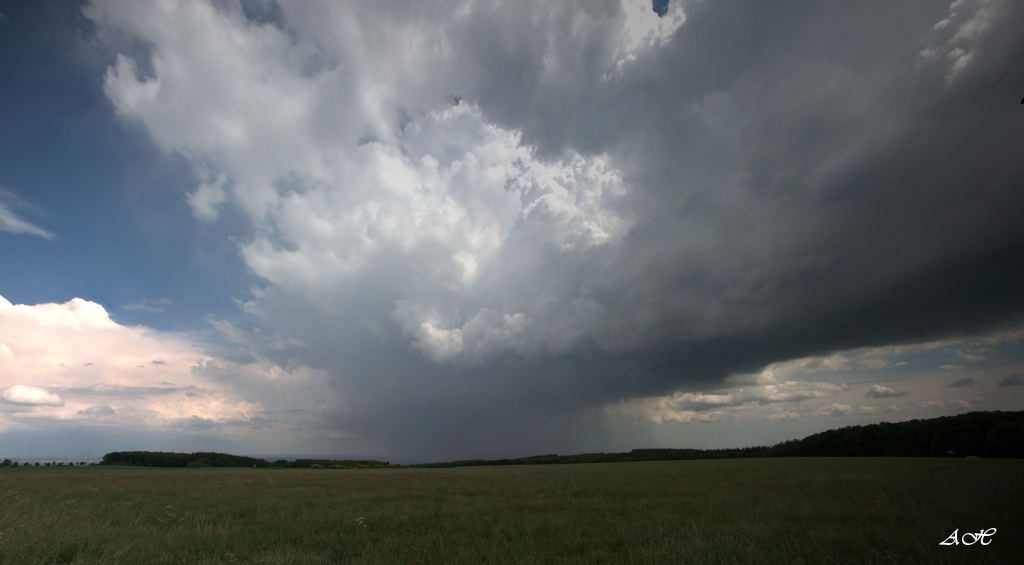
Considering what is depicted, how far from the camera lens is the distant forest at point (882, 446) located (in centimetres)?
6831

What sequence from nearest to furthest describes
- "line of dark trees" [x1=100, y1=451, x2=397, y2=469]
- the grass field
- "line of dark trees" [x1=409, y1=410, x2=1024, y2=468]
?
1. the grass field
2. "line of dark trees" [x1=409, y1=410, x2=1024, y2=468]
3. "line of dark trees" [x1=100, y1=451, x2=397, y2=469]

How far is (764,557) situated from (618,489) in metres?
14.9

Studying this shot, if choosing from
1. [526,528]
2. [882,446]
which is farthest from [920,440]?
[526,528]

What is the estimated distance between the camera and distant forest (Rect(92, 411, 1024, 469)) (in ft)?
224

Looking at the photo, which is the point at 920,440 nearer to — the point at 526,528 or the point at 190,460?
the point at 526,528

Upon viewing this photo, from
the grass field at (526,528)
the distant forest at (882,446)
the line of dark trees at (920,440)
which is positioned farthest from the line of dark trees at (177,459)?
the grass field at (526,528)

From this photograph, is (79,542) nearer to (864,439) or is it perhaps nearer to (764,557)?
(764,557)

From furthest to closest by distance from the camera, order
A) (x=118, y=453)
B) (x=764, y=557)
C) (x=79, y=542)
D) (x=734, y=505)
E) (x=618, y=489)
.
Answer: (x=118, y=453)
(x=618, y=489)
(x=734, y=505)
(x=79, y=542)
(x=764, y=557)

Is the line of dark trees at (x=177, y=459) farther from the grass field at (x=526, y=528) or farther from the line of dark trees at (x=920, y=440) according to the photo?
the grass field at (x=526, y=528)

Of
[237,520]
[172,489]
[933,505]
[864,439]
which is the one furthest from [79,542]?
[864,439]

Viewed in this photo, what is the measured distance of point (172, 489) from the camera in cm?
2423

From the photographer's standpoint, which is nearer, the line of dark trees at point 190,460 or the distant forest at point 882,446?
Result: the distant forest at point 882,446

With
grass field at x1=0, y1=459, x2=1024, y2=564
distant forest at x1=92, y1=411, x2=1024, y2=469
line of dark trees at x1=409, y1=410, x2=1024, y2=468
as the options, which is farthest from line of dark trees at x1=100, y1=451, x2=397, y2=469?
grass field at x1=0, y1=459, x2=1024, y2=564

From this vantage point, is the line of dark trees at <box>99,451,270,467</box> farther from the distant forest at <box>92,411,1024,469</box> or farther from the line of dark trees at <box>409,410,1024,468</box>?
the line of dark trees at <box>409,410,1024,468</box>
